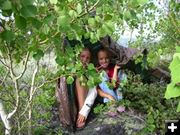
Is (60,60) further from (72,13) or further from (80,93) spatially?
(80,93)

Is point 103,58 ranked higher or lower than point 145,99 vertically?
higher

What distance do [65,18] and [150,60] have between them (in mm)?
3082

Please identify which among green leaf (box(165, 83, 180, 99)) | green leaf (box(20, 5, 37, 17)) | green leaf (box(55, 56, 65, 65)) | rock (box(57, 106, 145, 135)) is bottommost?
rock (box(57, 106, 145, 135))

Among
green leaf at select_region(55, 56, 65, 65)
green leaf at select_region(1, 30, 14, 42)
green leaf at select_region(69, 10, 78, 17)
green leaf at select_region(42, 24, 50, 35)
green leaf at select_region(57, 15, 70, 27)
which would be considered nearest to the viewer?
green leaf at select_region(1, 30, 14, 42)

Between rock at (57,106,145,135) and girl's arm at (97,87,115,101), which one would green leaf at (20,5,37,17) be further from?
girl's arm at (97,87,115,101)

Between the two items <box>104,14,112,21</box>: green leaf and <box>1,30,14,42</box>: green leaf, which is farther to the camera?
<box>104,14,112,21</box>: green leaf

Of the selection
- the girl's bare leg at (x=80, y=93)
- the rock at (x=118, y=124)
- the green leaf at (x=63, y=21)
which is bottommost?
the rock at (x=118, y=124)

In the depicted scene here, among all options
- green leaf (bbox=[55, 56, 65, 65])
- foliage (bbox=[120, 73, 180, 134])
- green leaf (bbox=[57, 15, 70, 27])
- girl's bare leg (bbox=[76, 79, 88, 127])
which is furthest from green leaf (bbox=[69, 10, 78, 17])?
girl's bare leg (bbox=[76, 79, 88, 127])

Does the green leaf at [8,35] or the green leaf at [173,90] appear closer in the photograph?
the green leaf at [173,90]

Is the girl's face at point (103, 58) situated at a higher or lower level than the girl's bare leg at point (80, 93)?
higher

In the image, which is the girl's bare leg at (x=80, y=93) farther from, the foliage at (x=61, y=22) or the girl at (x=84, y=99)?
the foliage at (x=61, y=22)

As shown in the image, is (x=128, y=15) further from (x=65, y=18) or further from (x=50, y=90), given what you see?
(x=50, y=90)

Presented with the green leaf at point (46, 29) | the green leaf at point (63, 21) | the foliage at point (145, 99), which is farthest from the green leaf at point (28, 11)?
the foliage at point (145, 99)

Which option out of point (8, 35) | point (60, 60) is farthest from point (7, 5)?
point (60, 60)
